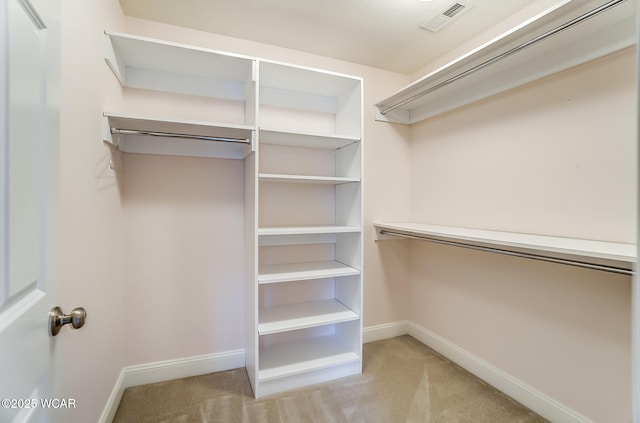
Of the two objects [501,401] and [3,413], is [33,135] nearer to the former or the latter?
[3,413]

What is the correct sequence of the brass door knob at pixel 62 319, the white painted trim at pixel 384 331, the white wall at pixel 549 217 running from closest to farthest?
the brass door knob at pixel 62 319
the white wall at pixel 549 217
the white painted trim at pixel 384 331

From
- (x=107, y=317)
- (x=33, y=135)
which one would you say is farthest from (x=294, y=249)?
(x=33, y=135)

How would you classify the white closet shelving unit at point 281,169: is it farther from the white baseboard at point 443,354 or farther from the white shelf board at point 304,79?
the white baseboard at point 443,354

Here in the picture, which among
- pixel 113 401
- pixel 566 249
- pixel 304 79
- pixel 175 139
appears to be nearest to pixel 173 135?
pixel 175 139

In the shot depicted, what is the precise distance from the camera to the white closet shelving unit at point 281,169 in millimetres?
1795

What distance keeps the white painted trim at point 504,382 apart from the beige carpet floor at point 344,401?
5 centimetres

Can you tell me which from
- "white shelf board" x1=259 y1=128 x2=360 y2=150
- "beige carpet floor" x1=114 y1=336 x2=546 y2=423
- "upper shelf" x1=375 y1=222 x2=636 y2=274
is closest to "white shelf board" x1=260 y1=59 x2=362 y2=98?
"white shelf board" x1=259 y1=128 x2=360 y2=150

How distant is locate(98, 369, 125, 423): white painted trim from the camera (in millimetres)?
1523

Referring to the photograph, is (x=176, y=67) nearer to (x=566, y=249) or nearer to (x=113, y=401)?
(x=113, y=401)

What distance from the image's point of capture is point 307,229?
195cm

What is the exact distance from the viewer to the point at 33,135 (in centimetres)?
63

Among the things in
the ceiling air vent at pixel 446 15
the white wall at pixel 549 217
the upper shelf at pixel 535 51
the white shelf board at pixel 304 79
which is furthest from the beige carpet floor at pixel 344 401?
the ceiling air vent at pixel 446 15

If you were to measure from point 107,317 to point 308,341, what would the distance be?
141cm

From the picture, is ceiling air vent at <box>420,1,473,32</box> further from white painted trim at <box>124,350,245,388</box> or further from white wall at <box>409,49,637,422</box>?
white painted trim at <box>124,350,245,388</box>
